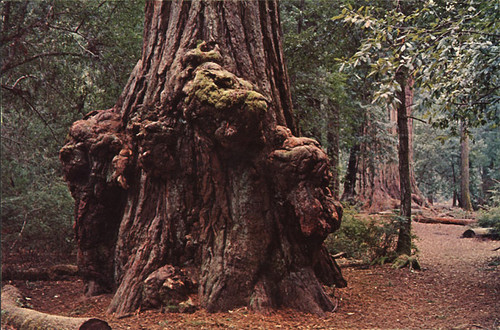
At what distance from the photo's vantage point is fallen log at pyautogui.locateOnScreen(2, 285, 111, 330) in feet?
11.8

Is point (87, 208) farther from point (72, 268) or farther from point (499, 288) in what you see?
point (499, 288)

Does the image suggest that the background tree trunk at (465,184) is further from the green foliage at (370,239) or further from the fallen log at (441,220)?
the green foliage at (370,239)

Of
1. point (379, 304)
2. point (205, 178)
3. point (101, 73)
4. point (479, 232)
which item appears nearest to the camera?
point (205, 178)

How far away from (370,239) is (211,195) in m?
4.24

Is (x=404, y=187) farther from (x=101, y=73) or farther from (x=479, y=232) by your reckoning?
(x=101, y=73)

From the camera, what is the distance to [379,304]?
5242 mm

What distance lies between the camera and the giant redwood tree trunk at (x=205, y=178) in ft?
14.8

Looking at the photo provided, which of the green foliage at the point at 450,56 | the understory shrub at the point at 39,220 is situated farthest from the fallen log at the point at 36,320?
the green foliage at the point at 450,56

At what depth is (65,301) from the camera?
5461mm

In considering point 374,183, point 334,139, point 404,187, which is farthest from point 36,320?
point 374,183

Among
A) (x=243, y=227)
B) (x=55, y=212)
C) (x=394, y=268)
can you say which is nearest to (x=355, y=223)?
(x=394, y=268)

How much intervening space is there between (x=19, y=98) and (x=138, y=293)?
19.8 ft

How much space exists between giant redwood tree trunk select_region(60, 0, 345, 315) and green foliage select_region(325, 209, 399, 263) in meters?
2.52

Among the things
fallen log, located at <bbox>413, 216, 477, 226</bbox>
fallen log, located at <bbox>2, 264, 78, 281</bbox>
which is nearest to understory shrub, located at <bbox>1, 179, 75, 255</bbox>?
fallen log, located at <bbox>2, 264, 78, 281</bbox>
